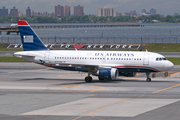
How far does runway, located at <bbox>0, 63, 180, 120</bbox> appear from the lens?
A: 81.4ft

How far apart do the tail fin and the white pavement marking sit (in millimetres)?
19974

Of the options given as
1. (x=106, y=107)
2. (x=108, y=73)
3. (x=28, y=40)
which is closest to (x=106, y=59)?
(x=108, y=73)

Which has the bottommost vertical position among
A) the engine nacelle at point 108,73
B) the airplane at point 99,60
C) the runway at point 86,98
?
the runway at point 86,98

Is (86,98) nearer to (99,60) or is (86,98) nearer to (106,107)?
(106,107)

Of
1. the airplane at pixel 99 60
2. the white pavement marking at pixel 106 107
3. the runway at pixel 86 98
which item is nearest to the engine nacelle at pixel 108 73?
the airplane at pixel 99 60

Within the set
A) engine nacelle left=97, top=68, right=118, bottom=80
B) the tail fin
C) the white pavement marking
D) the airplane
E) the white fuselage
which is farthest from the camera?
the tail fin

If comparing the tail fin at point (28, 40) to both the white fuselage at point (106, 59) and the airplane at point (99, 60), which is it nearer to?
the airplane at point (99, 60)

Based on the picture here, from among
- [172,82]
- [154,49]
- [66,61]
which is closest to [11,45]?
[154,49]

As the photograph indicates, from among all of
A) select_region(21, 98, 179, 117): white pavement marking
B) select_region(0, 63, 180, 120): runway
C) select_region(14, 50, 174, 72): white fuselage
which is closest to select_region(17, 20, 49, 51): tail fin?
select_region(14, 50, 174, 72): white fuselage

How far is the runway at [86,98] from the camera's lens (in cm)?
2483

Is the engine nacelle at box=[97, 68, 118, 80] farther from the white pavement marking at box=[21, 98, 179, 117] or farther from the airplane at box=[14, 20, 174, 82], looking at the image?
the white pavement marking at box=[21, 98, 179, 117]

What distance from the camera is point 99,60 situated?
45250 millimetres

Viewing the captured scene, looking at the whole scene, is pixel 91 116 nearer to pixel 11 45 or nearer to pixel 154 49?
pixel 154 49

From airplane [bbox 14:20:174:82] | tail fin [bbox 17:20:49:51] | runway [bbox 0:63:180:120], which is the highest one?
tail fin [bbox 17:20:49:51]
